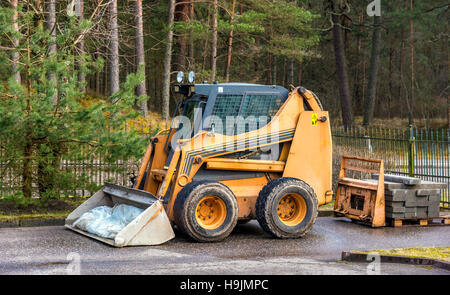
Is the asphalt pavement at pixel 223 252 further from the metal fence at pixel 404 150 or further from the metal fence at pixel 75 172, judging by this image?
the metal fence at pixel 404 150

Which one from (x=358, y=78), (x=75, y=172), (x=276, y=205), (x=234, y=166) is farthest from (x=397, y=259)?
(x=358, y=78)

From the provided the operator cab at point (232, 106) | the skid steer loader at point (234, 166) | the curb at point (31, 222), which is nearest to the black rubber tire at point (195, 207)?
the skid steer loader at point (234, 166)

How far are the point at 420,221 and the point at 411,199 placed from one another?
56 cm

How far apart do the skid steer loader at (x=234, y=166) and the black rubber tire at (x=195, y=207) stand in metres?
0.02

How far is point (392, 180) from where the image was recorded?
13094mm

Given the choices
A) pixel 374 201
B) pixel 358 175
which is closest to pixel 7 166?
pixel 374 201

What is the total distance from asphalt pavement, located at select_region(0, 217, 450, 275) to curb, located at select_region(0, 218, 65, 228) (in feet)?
1.08

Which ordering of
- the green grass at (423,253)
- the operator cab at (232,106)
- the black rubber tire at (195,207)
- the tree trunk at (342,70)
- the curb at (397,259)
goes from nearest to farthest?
the curb at (397,259) → the green grass at (423,253) → the black rubber tire at (195,207) → the operator cab at (232,106) → the tree trunk at (342,70)

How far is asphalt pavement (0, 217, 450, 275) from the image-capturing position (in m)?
8.37

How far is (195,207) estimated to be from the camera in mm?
10391

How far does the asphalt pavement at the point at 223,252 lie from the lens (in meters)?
8.37

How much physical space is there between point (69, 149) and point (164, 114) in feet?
51.6

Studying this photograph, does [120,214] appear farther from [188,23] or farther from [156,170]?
[188,23]

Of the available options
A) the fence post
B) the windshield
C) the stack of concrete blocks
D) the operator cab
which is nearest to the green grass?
the stack of concrete blocks
